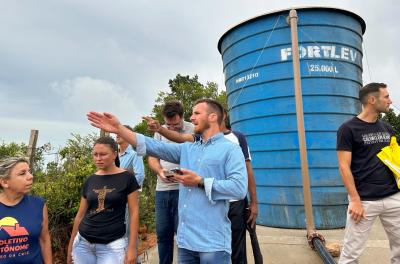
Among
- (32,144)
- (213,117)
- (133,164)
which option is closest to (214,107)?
(213,117)

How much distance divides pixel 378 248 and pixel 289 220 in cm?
132

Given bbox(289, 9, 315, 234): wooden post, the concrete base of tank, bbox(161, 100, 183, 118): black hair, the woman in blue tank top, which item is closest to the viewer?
the woman in blue tank top

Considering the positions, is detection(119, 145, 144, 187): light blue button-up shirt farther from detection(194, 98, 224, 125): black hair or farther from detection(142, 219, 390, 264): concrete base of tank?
detection(194, 98, 224, 125): black hair

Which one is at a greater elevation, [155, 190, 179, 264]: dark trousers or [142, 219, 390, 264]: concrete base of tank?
[155, 190, 179, 264]: dark trousers

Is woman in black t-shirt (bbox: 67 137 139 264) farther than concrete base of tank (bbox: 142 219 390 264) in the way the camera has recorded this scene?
No

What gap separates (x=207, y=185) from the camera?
5.27ft

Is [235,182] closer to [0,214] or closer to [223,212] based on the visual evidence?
[223,212]

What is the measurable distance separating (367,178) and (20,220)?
258 cm

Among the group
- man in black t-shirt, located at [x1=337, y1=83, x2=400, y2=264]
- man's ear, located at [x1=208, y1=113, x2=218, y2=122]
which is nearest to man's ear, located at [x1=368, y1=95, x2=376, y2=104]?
man in black t-shirt, located at [x1=337, y1=83, x2=400, y2=264]

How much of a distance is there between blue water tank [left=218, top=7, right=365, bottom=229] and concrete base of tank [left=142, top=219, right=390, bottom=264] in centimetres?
31

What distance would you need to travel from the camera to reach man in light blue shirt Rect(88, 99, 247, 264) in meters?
1.64

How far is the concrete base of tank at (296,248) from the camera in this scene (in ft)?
11.3

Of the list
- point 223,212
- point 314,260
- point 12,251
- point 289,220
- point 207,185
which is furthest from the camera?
point 289,220

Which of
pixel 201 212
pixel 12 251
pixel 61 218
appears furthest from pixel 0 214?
pixel 61 218
